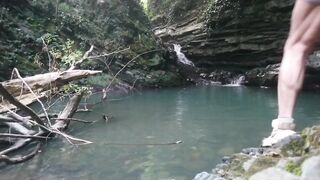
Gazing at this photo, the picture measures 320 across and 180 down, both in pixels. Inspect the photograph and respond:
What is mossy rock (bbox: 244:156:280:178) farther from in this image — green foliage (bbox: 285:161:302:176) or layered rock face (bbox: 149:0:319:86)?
layered rock face (bbox: 149:0:319:86)

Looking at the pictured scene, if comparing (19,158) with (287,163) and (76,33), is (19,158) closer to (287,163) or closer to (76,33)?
(287,163)

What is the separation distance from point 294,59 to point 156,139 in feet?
13.4

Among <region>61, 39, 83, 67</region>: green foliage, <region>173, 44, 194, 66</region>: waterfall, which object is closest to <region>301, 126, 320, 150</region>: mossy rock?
<region>61, 39, 83, 67</region>: green foliage

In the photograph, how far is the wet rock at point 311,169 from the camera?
182 centimetres

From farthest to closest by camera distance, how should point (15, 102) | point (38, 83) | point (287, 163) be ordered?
point (38, 83), point (15, 102), point (287, 163)

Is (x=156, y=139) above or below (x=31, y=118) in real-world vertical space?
below

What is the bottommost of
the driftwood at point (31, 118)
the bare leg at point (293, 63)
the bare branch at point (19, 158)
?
the bare branch at point (19, 158)

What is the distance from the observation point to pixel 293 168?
211 centimetres

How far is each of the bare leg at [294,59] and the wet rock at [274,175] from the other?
0.51 meters

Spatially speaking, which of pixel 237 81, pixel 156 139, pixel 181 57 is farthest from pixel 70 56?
pixel 181 57

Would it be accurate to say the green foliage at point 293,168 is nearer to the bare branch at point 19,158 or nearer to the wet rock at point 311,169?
the wet rock at point 311,169

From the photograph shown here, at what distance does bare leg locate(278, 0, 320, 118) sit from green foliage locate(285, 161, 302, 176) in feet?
1.39

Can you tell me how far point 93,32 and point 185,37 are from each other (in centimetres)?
457

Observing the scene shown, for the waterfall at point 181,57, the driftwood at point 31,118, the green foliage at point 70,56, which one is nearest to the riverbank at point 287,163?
the driftwood at point 31,118
